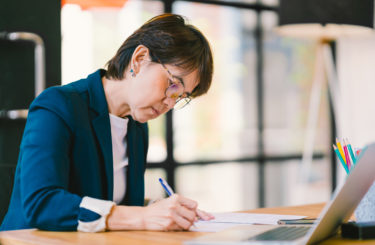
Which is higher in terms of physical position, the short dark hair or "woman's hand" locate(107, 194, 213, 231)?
the short dark hair

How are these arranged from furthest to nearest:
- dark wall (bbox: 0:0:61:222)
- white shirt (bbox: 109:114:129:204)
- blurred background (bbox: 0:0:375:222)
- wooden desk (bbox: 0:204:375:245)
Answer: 1. blurred background (bbox: 0:0:375:222)
2. dark wall (bbox: 0:0:61:222)
3. white shirt (bbox: 109:114:129:204)
4. wooden desk (bbox: 0:204:375:245)

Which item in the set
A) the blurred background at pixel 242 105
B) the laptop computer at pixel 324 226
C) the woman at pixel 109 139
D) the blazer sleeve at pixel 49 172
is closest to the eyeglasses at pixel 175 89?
the woman at pixel 109 139

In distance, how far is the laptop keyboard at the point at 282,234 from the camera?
37.7 inches

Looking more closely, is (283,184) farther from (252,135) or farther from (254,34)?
(254,34)

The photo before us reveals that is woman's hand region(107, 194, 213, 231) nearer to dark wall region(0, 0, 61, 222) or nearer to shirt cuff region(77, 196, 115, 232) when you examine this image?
shirt cuff region(77, 196, 115, 232)

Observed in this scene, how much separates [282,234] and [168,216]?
30cm

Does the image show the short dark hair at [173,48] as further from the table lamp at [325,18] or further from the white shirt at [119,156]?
the table lamp at [325,18]

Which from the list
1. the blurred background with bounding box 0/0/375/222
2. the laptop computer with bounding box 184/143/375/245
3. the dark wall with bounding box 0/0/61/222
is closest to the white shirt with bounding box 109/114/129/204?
the laptop computer with bounding box 184/143/375/245

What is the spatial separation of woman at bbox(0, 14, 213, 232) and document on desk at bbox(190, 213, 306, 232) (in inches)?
1.2

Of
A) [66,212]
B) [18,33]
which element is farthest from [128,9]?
[66,212]

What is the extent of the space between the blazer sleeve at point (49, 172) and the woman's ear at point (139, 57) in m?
0.24

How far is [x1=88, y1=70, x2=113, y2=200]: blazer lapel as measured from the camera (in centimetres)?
152

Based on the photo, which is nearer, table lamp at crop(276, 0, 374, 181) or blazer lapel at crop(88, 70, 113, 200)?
blazer lapel at crop(88, 70, 113, 200)

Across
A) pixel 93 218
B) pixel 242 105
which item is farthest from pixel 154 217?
pixel 242 105
